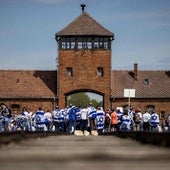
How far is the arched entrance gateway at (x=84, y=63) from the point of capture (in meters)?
66.1

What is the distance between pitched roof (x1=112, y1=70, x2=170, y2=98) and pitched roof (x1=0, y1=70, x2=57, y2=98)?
783cm

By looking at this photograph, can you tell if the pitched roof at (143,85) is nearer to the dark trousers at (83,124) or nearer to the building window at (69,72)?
the building window at (69,72)

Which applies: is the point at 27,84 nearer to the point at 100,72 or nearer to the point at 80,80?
the point at 80,80

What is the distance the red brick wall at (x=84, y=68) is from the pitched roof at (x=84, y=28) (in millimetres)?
2211

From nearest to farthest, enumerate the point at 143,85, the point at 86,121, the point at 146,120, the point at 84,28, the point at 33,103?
the point at 86,121 → the point at 146,120 → the point at 33,103 → the point at 84,28 → the point at 143,85

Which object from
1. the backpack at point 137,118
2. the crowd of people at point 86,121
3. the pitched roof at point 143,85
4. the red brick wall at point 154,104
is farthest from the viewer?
the pitched roof at point 143,85

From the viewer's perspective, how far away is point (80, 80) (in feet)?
217

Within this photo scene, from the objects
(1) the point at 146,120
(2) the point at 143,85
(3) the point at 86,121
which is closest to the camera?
(3) the point at 86,121

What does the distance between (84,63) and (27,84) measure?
8382 millimetres

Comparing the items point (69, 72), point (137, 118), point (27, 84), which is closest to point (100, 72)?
point (69, 72)

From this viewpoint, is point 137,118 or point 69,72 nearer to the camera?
point 137,118

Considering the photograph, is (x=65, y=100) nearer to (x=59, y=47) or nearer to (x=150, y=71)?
(x=59, y=47)

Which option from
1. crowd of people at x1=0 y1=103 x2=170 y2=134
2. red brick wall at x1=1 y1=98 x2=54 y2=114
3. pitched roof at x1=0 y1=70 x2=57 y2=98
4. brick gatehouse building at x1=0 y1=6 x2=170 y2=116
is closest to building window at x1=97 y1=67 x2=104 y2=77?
brick gatehouse building at x1=0 y1=6 x2=170 y2=116

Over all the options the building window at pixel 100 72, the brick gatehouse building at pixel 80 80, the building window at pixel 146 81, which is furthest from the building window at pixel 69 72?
the building window at pixel 146 81
